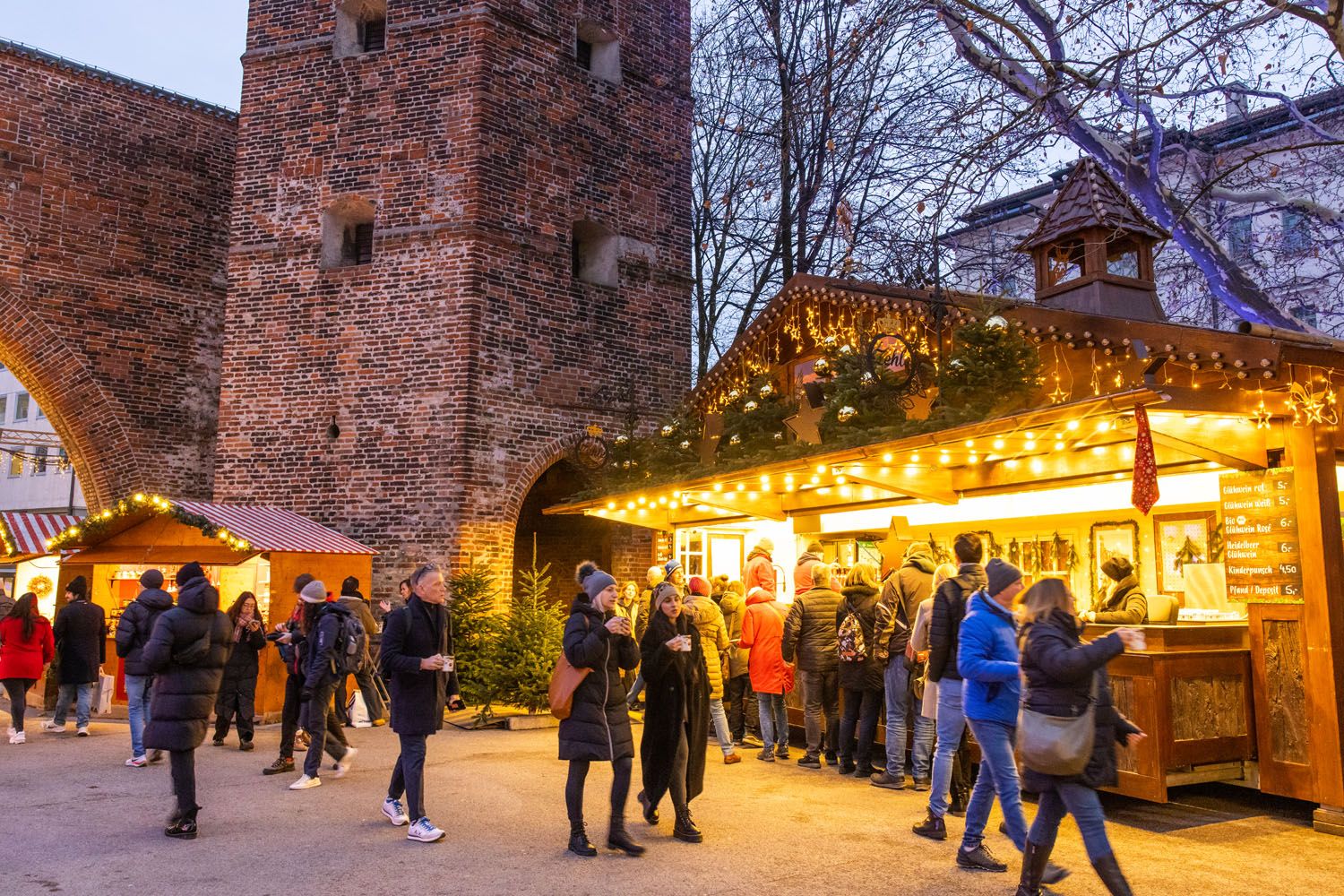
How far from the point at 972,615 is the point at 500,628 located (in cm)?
838

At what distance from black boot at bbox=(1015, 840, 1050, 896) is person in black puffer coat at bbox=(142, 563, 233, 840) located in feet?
16.0

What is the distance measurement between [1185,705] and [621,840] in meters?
4.15

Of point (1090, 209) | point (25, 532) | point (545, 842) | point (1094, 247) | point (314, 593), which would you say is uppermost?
point (1090, 209)

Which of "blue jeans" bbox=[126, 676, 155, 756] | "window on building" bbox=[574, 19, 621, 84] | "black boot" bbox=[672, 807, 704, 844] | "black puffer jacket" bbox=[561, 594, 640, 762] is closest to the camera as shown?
"black puffer jacket" bbox=[561, 594, 640, 762]

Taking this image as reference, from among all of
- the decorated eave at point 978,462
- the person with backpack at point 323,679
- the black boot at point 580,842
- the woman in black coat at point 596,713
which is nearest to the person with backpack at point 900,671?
the decorated eave at point 978,462

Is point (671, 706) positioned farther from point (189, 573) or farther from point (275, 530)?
point (275, 530)

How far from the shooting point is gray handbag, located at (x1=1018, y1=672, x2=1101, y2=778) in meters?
4.96

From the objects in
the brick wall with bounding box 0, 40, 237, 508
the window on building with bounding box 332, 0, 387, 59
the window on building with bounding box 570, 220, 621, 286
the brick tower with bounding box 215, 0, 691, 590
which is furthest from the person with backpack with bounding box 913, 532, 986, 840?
the brick wall with bounding box 0, 40, 237, 508

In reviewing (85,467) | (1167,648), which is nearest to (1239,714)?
(1167,648)

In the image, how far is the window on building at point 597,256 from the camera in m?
17.3

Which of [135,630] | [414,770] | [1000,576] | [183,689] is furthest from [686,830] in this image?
[135,630]

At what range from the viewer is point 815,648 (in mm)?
9641

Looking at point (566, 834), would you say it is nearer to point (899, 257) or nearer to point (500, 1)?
point (899, 257)

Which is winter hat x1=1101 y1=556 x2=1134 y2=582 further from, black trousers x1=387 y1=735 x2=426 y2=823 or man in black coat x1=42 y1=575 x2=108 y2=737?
man in black coat x1=42 y1=575 x2=108 y2=737
